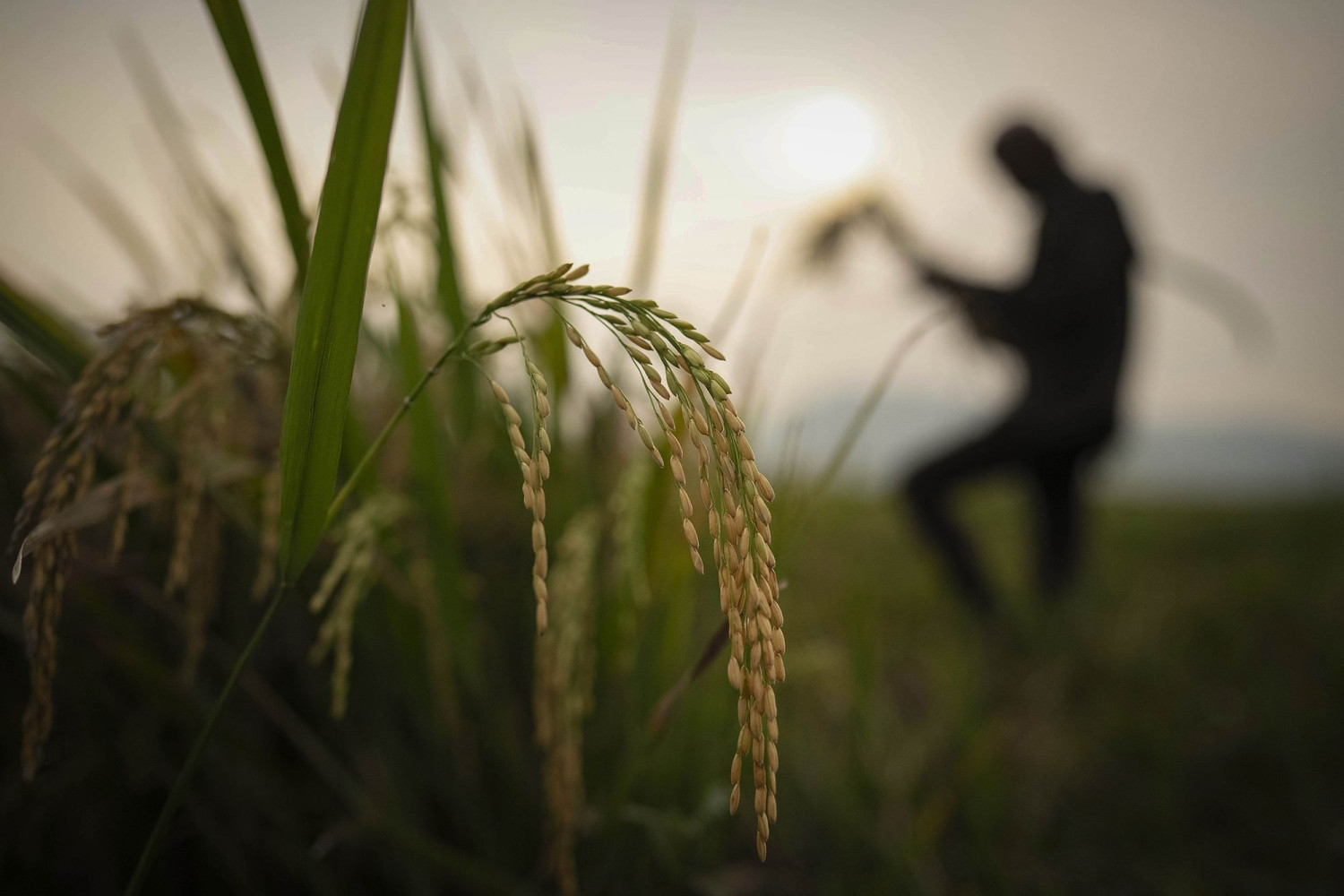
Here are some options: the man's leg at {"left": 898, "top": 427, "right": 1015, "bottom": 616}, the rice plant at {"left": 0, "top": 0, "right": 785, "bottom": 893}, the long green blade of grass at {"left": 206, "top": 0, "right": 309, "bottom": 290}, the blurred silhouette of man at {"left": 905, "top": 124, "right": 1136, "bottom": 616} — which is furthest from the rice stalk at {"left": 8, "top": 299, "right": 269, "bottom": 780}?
the man's leg at {"left": 898, "top": 427, "right": 1015, "bottom": 616}

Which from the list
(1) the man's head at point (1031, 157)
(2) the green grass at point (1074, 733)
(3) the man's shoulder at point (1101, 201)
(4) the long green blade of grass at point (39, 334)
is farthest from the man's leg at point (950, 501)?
(4) the long green blade of grass at point (39, 334)

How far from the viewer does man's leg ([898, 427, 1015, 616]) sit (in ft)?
11.0

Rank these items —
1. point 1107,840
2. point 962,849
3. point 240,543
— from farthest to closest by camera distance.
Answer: point 1107,840, point 962,849, point 240,543

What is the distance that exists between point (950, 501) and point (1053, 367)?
0.86m

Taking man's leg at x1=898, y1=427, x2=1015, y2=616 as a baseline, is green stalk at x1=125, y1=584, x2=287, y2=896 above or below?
above

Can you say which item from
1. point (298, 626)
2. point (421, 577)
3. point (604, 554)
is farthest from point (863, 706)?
point (298, 626)

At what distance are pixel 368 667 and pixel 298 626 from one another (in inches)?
11.2

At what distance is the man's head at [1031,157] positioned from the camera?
11.0 ft

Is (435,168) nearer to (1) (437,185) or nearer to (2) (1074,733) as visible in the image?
(1) (437,185)

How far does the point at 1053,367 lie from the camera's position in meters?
3.41

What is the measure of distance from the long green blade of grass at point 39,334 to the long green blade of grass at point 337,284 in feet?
1.04

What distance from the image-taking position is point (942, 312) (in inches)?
34.2

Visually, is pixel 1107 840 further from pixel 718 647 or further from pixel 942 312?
pixel 718 647

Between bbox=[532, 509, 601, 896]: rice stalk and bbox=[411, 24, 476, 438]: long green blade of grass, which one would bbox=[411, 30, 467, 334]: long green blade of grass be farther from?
bbox=[532, 509, 601, 896]: rice stalk
